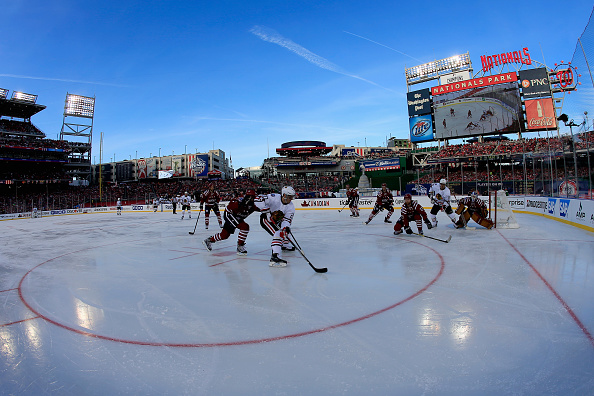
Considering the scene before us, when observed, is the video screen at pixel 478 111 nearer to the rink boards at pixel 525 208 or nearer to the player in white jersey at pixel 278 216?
the rink boards at pixel 525 208

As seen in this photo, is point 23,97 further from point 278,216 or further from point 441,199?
point 441,199

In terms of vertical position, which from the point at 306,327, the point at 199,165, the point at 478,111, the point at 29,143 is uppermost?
the point at 478,111

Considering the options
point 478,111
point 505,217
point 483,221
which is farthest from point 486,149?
point 483,221

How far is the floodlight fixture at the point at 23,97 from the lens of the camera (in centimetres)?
4562

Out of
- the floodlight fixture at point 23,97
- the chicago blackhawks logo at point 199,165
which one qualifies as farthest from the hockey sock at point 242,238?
the chicago blackhawks logo at point 199,165

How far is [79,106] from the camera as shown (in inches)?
2013

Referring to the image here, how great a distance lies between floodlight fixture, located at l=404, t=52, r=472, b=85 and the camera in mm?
43531

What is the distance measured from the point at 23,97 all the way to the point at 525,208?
59.3m

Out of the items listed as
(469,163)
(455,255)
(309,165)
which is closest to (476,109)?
(469,163)

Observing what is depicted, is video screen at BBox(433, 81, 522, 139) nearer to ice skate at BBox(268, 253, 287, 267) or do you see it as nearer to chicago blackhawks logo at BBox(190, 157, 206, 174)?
ice skate at BBox(268, 253, 287, 267)

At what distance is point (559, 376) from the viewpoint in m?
2.30

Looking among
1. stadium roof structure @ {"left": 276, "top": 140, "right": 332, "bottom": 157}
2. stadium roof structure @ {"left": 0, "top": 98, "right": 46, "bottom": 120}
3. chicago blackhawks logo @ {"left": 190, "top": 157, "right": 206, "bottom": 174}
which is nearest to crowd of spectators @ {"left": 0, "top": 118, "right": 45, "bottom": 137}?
stadium roof structure @ {"left": 0, "top": 98, "right": 46, "bottom": 120}

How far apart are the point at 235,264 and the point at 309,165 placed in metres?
53.0

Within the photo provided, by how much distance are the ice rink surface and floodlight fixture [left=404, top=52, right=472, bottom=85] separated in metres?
44.4
